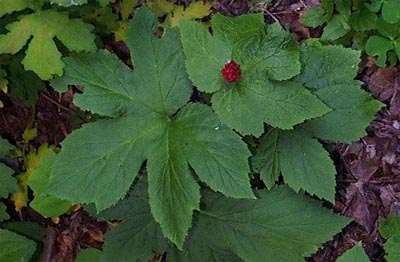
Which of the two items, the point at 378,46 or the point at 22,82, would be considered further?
the point at 22,82

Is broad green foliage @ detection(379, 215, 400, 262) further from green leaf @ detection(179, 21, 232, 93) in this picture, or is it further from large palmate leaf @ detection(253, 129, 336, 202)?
green leaf @ detection(179, 21, 232, 93)

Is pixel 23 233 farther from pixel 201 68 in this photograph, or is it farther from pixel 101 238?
pixel 201 68

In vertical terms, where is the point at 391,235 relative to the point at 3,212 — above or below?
below

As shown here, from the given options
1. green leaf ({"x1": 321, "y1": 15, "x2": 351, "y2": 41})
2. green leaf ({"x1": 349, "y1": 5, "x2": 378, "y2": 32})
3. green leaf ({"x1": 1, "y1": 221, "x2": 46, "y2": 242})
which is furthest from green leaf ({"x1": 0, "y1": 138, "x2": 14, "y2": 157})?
green leaf ({"x1": 349, "y1": 5, "x2": 378, "y2": 32})

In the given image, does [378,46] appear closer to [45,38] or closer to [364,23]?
[364,23]

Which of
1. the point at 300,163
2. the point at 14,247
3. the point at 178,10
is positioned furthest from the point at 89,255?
the point at 178,10

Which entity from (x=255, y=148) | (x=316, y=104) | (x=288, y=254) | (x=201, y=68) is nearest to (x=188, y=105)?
(x=201, y=68)

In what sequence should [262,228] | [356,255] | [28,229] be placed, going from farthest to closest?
[28,229], [262,228], [356,255]
